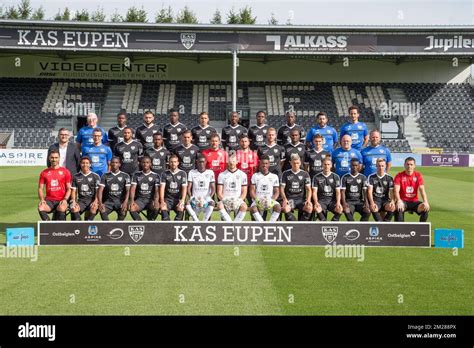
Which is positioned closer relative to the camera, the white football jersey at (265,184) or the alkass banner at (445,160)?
the white football jersey at (265,184)

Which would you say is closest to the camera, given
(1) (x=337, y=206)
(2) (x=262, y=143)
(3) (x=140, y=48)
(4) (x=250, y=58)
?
(1) (x=337, y=206)

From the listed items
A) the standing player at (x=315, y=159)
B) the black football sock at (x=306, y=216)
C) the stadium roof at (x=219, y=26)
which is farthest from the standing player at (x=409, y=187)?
the stadium roof at (x=219, y=26)

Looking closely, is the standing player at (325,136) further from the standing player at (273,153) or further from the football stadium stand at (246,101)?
the football stadium stand at (246,101)

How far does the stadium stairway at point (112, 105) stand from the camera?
3600cm

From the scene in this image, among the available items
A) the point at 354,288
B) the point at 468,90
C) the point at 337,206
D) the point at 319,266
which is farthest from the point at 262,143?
the point at 468,90

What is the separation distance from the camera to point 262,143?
39.9ft

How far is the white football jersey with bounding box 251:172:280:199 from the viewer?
10.7 m

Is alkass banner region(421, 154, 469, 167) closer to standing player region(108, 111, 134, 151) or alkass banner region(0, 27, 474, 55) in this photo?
alkass banner region(0, 27, 474, 55)

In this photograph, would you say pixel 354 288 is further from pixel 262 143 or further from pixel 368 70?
pixel 368 70

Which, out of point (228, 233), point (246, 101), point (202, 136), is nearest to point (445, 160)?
point (246, 101)

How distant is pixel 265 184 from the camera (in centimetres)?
1071

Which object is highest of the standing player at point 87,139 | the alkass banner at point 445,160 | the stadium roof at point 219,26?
the stadium roof at point 219,26

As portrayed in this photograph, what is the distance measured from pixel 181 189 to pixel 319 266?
12.1ft

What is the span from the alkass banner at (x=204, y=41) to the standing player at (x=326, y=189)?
18870 mm
